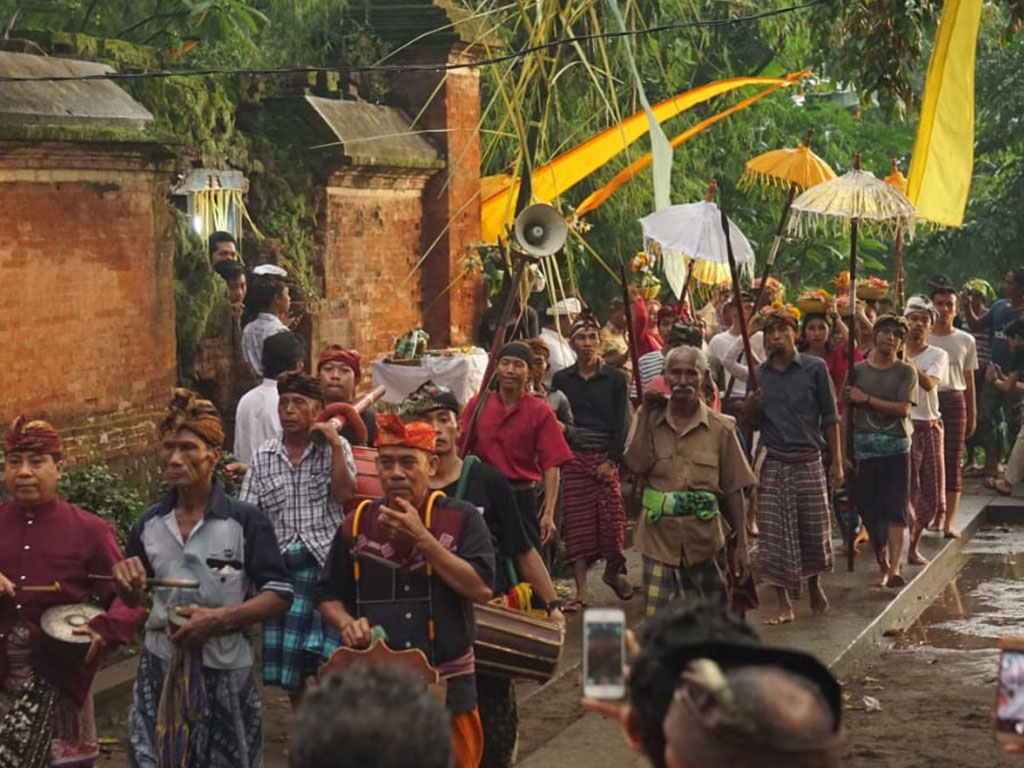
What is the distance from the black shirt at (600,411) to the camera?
40.4 feet

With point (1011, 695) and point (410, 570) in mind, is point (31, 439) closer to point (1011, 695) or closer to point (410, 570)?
point (410, 570)

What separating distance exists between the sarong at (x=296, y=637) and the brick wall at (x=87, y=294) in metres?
3.76

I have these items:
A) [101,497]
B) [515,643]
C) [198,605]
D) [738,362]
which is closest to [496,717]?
[515,643]

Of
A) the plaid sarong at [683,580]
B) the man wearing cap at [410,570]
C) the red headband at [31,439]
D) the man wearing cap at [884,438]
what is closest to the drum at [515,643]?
the man wearing cap at [410,570]

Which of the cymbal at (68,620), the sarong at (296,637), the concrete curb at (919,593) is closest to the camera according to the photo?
the cymbal at (68,620)

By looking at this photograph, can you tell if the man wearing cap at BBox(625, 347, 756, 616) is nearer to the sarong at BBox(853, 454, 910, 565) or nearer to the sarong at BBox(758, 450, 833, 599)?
the sarong at BBox(758, 450, 833, 599)

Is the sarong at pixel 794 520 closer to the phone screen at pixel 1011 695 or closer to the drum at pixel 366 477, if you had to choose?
the drum at pixel 366 477

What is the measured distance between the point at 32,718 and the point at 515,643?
1.77m

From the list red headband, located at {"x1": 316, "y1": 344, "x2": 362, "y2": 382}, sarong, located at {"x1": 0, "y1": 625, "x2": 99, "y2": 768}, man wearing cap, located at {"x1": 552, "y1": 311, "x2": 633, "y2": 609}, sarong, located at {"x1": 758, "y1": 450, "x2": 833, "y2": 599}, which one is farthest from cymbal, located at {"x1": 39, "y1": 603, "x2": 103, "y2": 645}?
sarong, located at {"x1": 758, "y1": 450, "x2": 833, "y2": 599}

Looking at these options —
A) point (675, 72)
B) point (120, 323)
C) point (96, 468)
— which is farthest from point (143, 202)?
point (675, 72)

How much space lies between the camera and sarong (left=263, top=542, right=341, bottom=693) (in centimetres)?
831

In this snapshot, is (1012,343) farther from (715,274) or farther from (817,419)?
(817,419)

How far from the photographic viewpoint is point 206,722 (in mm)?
7133

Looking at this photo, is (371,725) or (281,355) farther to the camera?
(281,355)
